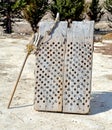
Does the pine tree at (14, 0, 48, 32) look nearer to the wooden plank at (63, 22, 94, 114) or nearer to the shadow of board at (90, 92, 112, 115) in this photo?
the shadow of board at (90, 92, 112, 115)

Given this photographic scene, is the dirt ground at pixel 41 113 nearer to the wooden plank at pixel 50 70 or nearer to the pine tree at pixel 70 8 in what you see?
the wooden plank at pixel 50 70

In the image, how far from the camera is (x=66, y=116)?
715cm

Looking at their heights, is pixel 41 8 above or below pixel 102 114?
above

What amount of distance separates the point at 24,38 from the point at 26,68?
649 centimetres

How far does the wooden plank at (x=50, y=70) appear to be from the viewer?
7.03 metres

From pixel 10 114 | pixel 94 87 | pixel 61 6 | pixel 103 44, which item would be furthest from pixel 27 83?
pixel 61 6

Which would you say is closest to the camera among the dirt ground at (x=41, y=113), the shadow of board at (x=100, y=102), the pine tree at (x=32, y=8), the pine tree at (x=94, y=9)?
the dirt ground at (x=41, y=113)

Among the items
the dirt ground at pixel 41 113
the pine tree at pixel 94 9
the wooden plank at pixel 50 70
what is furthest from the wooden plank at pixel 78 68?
the pine tree at pixel 94 9

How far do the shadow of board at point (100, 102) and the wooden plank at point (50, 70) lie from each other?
2.57 feet

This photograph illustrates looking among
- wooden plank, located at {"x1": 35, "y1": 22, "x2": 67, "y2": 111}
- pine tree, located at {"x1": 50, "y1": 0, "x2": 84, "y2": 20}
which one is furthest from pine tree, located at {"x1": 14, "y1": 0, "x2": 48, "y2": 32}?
wooden plank, located at {"x1": 35, "y1": 22, "x2": 67, "y2": 111}

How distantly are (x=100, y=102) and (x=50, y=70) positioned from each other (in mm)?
1434

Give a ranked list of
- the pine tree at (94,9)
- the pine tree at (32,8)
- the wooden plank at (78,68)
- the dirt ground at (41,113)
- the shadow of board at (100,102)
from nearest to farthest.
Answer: the dirt ground at (41,113)
the wooden plank at (78,68)
the shadow of board at (100,102)
the pine tree at (32,8)
the pine tree at (94,9)

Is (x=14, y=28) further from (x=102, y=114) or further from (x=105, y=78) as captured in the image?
(x=102, y=114)

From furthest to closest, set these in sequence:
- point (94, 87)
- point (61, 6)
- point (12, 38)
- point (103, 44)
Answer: point (61, 6) < point (12, 38) < point (103, 44) < point (94, 87)
